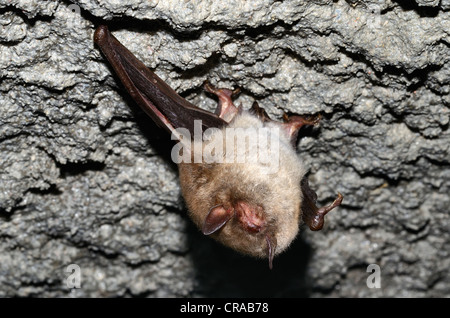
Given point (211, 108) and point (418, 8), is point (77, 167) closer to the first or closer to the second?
point (211, 108)

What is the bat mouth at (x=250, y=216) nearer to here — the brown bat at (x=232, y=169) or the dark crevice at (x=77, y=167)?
the brown bat at (x=232, y=169)

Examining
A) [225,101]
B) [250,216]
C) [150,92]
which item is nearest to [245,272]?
[250,216]

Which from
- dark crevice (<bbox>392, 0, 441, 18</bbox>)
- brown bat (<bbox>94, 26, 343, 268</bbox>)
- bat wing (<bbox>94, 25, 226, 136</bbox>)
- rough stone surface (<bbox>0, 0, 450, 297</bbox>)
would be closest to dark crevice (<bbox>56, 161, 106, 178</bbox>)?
rough stone surface (<bbox>0, 0, 450, 297</bbox>)

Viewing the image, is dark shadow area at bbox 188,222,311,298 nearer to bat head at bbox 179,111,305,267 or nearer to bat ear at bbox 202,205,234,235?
bat head at bbox 179,111,305,267

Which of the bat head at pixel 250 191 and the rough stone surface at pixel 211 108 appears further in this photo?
the bat head at pixel 250 191

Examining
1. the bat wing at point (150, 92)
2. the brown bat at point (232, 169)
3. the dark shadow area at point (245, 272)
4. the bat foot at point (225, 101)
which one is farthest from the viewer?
the dark shadow area at point (245, 272)

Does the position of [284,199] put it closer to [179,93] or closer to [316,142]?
[316,142]

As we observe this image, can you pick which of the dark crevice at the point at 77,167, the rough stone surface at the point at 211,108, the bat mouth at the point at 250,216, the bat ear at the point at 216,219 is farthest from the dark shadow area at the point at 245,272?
the bat ear at the point at 216,219
